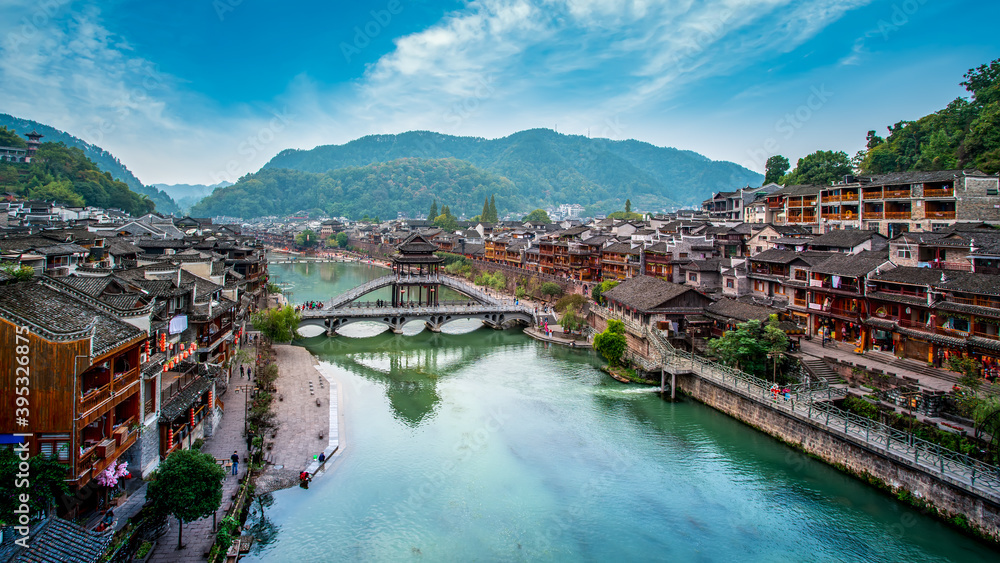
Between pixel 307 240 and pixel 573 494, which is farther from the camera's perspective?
pixel 307 240

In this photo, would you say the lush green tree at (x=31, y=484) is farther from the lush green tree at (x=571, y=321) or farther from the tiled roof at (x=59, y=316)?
the lush green tree at (x=571, y=321)

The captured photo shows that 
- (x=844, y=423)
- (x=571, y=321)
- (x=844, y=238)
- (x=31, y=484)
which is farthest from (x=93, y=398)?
(x=844, y=238)

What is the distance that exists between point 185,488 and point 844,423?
943 inches

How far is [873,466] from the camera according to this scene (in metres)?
21.4

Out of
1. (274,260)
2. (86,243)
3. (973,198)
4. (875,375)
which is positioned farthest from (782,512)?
(274,260)

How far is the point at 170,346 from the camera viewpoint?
23.0 m

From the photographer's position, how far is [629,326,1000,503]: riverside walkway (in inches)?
730

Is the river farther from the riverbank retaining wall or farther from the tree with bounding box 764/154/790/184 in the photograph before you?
the tree with bounding box 764/154/790/184

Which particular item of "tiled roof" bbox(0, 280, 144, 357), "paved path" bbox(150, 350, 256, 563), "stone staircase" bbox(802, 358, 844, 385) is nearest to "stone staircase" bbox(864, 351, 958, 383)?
"stone staircase" bbox(802, 358, 844, 385)

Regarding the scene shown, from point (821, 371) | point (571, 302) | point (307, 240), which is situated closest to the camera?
point (821, 371)

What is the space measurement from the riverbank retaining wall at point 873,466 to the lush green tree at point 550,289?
29662mm

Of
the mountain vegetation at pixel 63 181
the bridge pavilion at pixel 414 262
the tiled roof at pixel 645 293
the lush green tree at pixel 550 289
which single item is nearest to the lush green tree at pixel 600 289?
the tiled roof at pixel 645 293

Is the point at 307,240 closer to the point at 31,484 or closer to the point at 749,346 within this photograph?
the point at 749,346

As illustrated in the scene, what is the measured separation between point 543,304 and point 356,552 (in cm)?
4185
